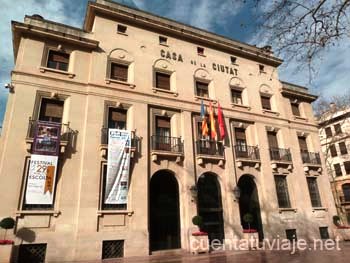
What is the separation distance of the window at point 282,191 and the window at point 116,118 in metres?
11.4

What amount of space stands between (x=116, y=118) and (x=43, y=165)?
457 cm

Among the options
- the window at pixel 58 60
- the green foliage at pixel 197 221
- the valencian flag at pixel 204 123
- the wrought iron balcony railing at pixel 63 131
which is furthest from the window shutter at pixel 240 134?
the window at pixel 58 60

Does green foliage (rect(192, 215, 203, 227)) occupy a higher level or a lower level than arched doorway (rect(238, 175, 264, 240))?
Result: lower

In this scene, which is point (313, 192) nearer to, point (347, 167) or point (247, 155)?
point (247, 155)

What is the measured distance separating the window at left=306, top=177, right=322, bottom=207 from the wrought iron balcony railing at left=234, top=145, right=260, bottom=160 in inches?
207

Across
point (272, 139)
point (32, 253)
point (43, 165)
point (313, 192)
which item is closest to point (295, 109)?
point (272, 139)

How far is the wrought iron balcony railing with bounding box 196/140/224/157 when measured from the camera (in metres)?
16.6

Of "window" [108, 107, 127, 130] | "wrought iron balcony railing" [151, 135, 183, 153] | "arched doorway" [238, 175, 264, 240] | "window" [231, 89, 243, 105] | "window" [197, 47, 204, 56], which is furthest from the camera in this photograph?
"window" [231, 89, 243, 105]

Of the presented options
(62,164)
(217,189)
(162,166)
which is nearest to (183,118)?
(162,166)

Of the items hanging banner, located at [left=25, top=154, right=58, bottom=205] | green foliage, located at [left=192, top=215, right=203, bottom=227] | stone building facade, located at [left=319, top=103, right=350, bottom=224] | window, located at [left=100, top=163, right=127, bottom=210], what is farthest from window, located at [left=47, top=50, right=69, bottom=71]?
stone building facade, located at [left=319, top=103, right=350, bottom=224]

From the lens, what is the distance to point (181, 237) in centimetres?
1441

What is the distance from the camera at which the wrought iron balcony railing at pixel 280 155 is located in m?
19.1

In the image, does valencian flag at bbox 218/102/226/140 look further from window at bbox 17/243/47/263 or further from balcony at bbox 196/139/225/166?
window at bbox 17/243/47/263

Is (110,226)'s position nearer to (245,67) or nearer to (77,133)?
(77,133)
